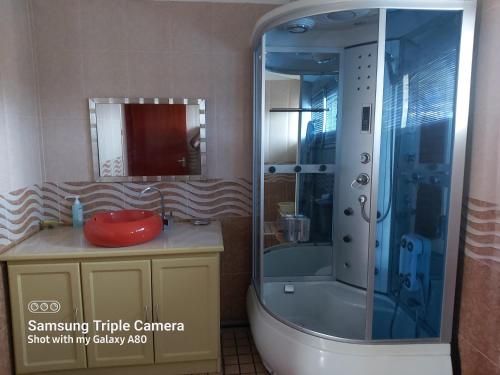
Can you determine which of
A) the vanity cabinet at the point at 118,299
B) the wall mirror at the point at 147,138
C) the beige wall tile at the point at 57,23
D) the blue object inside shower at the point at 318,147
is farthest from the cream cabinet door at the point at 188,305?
the beige wall tile at the point at 57,23

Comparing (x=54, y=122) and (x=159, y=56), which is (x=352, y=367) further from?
(x=54, y=122)

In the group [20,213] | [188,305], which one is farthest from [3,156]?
[188,305]

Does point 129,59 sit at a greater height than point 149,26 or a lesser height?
lesser

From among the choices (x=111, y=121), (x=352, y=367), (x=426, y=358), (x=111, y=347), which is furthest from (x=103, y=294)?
(x=426, y=358)

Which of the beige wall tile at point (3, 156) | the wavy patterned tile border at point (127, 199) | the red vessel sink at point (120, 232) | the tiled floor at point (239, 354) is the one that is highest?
the beige wall tile at point (3, 156)

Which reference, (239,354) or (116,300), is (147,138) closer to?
(116,300)

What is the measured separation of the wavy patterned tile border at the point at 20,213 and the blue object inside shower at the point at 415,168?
194 cm

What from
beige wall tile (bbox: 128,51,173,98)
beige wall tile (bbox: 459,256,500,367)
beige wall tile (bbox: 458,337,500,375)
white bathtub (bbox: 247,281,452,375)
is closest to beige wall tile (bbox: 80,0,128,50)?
beige wall tile (bbox: 128,51,173,98)

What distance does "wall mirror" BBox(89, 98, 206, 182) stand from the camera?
6.87 ft

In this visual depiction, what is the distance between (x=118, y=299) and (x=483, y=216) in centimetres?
180

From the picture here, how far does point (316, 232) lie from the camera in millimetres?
2238

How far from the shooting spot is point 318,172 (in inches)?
85.5

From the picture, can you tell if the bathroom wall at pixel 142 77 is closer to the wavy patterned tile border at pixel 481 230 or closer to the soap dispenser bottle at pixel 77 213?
the soap dispenser bottle at pixel 77 213

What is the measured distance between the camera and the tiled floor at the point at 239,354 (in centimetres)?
194
